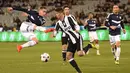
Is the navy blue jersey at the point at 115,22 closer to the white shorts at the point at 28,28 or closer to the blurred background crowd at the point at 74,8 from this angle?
the white shorts at the point at 28,28

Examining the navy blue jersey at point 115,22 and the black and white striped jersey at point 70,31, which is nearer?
the black and white striped jersey at point 70,31

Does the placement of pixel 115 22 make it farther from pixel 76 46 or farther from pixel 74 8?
pixel 74 8

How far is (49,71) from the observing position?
51.2 ft

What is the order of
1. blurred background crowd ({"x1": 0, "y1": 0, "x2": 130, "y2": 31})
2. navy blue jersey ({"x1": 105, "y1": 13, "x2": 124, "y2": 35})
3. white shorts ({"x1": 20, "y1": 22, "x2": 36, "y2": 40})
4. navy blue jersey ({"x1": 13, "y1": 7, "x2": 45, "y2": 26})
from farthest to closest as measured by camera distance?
blurred background crowd ({"x1": 0, "y1": 0, "x2": 130, "y2": 31})
navy blue jersey ({"x1": 105, "y1": 13, "x2": 124, "y2": 35})
white shorts ({"x1": 20, "y1": 22, "x2": 36, "y2": 40})
navy blue jersey ({"x1": 13, "y1": 7, "x2": 45, "y2": 26})

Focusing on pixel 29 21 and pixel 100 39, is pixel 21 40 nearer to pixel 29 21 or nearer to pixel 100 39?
pixel 100 39

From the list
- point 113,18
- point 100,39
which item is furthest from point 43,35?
point 113,18

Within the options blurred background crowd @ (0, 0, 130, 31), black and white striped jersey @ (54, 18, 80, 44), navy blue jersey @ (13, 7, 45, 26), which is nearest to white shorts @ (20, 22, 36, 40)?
navy blue jersey @ (13, 7, 45, 26)

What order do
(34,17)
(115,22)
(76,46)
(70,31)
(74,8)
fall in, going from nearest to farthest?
(76,46)
(70,31)
(34,17)
(115,22)
(74,8)

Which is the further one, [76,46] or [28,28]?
[28,28]

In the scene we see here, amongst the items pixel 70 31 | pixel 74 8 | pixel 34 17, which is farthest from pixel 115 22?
pixel 74 8

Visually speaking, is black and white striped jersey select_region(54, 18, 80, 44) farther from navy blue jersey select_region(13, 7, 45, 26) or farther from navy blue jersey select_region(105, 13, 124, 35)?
navy blue jersey select_region(105, 13, 124, 35)

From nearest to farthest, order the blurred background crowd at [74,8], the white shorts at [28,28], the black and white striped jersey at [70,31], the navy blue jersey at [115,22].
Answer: the black and white striped jersey at [70,31] → the white shorts at [28,28] → the navy blue jersey at [115,22] → the blurred background crowd at [74,8]

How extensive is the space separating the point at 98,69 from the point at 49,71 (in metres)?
1.97

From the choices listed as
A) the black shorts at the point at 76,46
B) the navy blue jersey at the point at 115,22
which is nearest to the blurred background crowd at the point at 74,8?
the navy blue jersey at the point at 115,22
